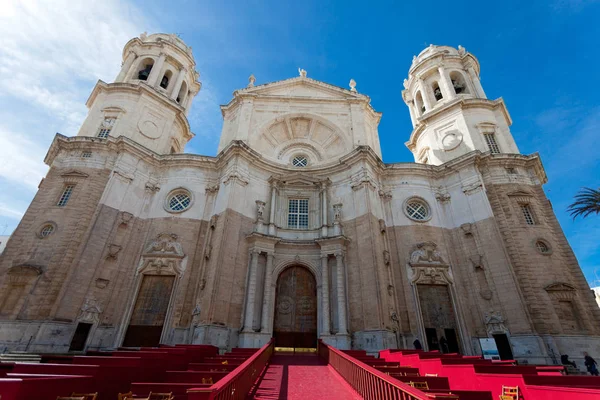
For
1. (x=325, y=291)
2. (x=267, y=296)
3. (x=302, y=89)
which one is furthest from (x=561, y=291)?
(x=302, y=89)

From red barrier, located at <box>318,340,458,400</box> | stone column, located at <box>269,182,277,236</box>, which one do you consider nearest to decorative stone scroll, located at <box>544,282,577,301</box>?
red barrier, located at <box>318,340,458,400</box>

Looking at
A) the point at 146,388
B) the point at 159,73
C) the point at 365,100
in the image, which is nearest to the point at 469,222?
the point at 365,100

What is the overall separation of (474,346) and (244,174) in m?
19.1

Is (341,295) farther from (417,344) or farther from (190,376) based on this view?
(190,376)

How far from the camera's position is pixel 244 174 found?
73.4 feet

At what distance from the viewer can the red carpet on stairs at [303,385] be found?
6.89 metres

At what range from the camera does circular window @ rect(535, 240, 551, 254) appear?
19203 mm

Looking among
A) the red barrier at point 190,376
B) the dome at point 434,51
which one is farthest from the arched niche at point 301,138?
the red barrier at point 190,376

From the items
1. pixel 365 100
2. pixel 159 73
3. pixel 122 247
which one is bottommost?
pixel 122 247

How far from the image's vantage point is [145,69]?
29703 mm

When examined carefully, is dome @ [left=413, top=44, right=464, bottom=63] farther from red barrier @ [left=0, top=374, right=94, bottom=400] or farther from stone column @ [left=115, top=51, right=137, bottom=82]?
red barrier @ [left=0, top=374, right=94, bottom=400]

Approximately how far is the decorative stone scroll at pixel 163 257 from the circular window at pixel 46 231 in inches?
213

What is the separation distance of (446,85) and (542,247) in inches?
690

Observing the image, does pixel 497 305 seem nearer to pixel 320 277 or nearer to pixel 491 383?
pixel 320 277
